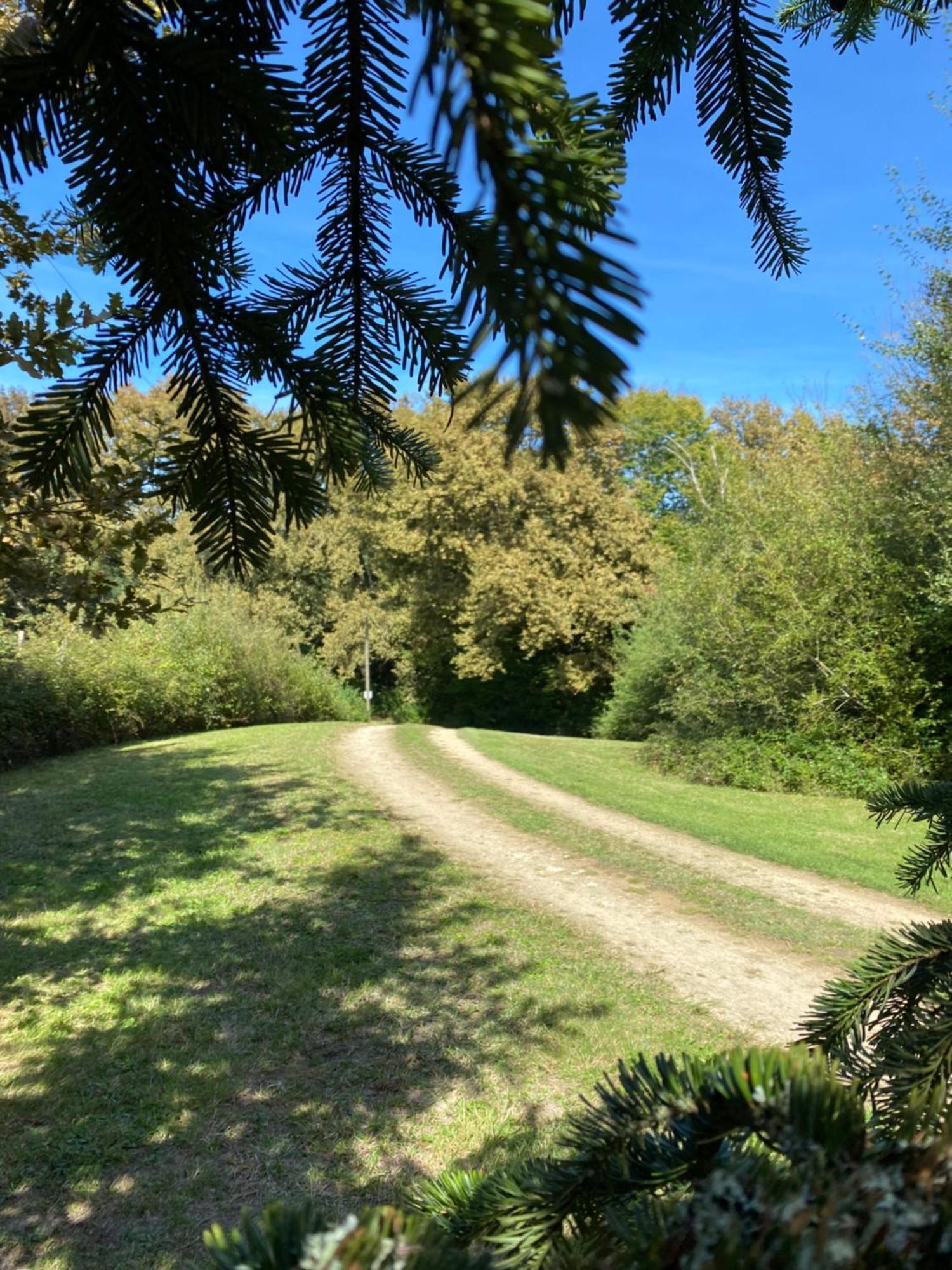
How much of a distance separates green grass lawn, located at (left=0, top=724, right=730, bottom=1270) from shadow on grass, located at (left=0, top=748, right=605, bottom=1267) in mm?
16

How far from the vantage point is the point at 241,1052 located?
502 centimetres

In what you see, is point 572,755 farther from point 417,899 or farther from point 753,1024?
point 753,1024

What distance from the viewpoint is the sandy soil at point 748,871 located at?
298 inches

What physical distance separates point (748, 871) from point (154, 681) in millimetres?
16199

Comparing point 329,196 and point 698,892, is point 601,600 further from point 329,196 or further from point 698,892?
point 329,196

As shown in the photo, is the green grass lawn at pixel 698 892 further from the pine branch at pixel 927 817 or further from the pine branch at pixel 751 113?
the pine branch at pixel 751 113

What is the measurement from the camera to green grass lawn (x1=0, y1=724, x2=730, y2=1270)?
3.85m

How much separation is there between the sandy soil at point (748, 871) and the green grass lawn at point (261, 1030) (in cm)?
263

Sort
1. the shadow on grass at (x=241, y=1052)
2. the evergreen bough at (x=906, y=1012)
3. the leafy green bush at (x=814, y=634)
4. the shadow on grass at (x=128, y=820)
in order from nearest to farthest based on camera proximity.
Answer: the evergreen bough at (x=906, y=1012) < the shadow on grass at (x=241, y=1052) < the shadow on grass at (x=128, y=820) < the leafy green bush at (x=814, y=634)

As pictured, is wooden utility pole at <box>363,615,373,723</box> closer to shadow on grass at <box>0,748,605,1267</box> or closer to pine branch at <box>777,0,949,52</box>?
shadow on grass at <box>0,748,605,1267</box>

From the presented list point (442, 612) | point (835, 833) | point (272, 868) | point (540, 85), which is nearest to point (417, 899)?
point (272, 868)

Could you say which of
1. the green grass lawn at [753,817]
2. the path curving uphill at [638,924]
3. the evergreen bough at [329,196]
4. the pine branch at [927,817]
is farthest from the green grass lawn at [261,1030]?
the green grass lawn at [753,817]

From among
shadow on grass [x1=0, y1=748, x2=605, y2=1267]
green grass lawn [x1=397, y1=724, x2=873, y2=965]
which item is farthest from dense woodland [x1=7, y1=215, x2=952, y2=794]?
green grass lawn [x1=397, y1=724, x2=873, y2=965]

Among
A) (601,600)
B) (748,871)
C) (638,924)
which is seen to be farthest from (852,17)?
(601,600)
